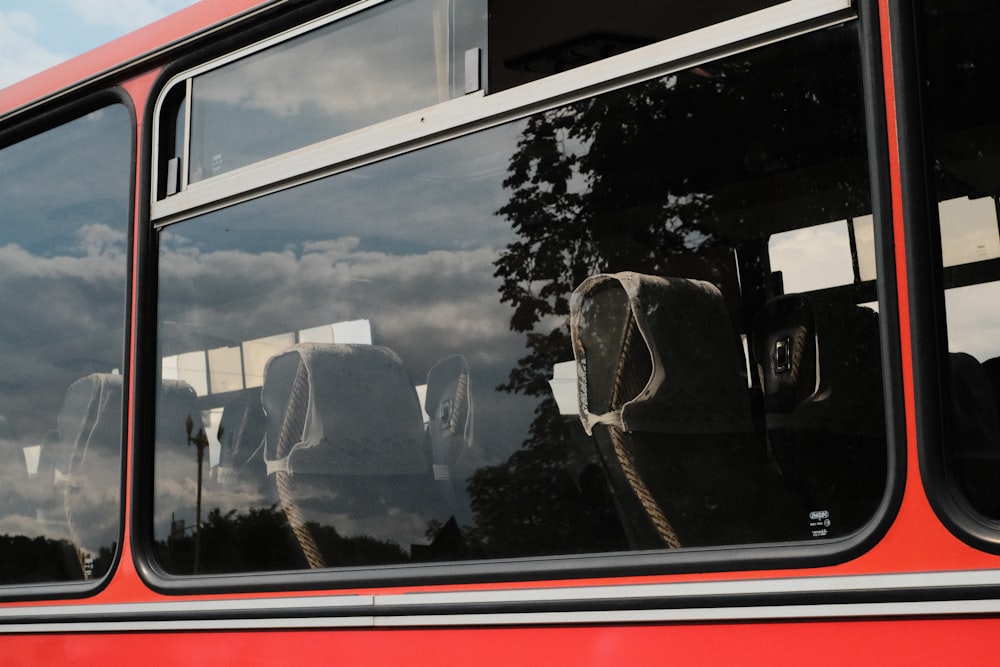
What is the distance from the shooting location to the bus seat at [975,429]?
183cm

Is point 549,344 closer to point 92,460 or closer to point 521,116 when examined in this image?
point 521,116

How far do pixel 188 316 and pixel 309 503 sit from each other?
1.96ft

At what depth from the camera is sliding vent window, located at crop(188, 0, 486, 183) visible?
2.61 meters

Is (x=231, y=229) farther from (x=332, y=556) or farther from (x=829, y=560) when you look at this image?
(x=829, y=560)

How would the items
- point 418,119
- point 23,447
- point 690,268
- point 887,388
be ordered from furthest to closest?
point 23,447, point 418,119, point 690,268, point 887,388

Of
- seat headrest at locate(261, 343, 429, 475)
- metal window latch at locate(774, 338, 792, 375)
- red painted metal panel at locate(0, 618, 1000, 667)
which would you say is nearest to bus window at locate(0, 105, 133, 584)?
red painted metal panel at locate(0, 618, 1000, 667)

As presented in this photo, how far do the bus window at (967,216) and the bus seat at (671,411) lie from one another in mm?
349

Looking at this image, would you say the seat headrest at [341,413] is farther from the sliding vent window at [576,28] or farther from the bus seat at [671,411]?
the sliding vent window at [576,28]

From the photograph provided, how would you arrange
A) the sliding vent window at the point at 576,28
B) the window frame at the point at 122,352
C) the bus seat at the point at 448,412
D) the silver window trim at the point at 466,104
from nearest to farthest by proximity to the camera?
the silver window trim at the point at 466,104
the sliding vent window at the point at 576,28
the bus seat at the point at 448,412
the window frame at the point at 122,352

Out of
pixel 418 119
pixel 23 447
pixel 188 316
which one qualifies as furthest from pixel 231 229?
pixel 23 447

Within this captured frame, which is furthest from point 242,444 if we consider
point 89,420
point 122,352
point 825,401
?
point 825,401

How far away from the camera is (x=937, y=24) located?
1.94 meters

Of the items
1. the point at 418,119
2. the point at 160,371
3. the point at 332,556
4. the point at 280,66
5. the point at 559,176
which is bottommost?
the point at 332,556

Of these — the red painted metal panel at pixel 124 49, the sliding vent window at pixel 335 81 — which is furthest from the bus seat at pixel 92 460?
the red painted metal panel at pixel 124 49
